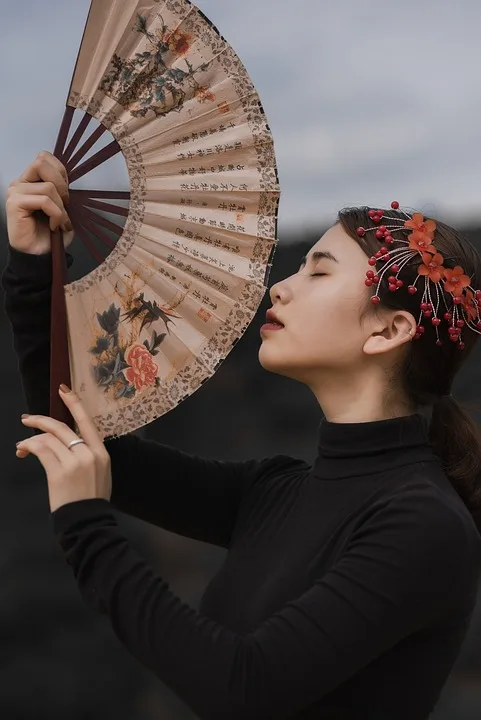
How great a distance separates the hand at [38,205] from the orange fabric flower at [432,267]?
1.51ft

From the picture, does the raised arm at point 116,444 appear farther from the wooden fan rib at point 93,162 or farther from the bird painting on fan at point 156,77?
the bird painting on fan at point 156,77

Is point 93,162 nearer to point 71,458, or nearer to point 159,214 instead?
point 159,214

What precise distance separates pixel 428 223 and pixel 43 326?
0.53 m

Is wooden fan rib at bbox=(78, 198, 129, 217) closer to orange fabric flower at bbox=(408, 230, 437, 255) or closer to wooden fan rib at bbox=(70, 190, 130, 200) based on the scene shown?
Answer: wooden fan rib at bbox=(70, 190, 130, 200)

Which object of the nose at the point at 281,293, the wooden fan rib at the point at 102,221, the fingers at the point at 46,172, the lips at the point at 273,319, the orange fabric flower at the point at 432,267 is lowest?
the lips at the point at 273,319

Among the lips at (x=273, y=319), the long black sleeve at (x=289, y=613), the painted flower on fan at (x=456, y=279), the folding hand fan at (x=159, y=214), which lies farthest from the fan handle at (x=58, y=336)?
the painted flower on fan at (x=456, y=279)

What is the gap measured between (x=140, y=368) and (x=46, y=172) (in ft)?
0.89

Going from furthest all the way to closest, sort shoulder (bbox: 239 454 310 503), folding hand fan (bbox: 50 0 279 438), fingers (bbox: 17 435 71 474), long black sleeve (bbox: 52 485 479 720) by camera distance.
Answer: shoulder (bbox: 239 454 310 503)
folding hand fan (bbox: 50 0 279 438)
fingers (bbox: 17 435 71 474)
long black sleeve (bbox: 52 485 479 720)

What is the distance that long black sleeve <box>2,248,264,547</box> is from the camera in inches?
50.4

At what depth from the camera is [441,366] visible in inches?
51.0

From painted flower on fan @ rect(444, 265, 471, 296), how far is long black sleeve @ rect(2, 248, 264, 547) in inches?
14.7

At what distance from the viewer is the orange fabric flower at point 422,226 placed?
1276mm

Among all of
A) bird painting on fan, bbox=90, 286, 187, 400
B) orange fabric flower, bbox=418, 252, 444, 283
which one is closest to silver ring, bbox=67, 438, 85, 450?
bird painting on fan, bbox=90, 286, 187, 400

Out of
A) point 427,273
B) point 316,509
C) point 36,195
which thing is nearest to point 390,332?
point 427,273
